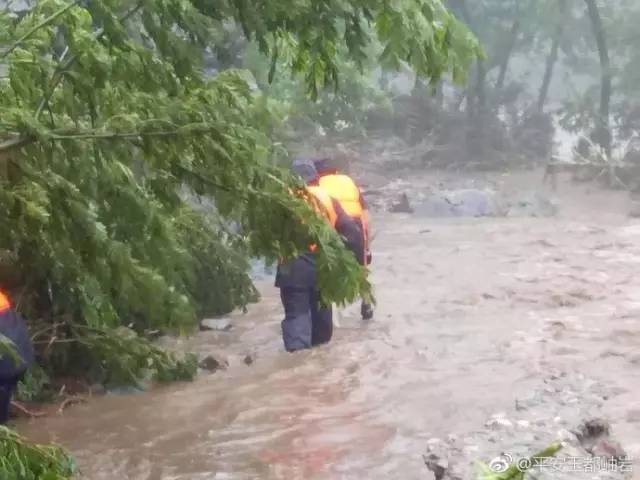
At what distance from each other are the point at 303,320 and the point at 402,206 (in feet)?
41.9

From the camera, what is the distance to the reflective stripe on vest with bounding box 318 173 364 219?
28.9 feet

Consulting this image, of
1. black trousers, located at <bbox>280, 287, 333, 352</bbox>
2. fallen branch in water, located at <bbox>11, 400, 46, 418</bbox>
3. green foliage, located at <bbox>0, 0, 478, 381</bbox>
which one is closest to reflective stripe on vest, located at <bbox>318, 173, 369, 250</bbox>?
black trousers, located at <bbox>280, 287, 333, 352</bbox>

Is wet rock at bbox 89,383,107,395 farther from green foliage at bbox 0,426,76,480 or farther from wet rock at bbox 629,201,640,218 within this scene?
wet rock at bbox 629,201,640,218

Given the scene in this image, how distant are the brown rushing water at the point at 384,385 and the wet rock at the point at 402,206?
7959mm

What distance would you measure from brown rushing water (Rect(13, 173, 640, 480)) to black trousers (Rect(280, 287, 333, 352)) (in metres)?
0.15

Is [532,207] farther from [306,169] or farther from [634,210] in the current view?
[306,169]

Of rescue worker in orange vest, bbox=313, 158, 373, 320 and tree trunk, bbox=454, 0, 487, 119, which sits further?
tree trunk, bbox=454, 0, 487, 119

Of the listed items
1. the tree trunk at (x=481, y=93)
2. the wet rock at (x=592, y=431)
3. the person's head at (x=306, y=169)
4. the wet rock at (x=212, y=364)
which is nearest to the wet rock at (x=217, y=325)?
the wet rock at (x=212, y=364)

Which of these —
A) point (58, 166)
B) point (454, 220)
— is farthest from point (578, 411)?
point (454, 220)

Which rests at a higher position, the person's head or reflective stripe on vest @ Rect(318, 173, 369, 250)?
the person's head

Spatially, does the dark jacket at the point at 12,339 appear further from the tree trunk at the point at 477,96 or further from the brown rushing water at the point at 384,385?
the tree trunk at the point at 477,96

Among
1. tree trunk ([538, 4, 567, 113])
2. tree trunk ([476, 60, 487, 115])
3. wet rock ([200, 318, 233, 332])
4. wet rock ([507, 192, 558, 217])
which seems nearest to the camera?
wet rock ([200, 318, 233, 332])

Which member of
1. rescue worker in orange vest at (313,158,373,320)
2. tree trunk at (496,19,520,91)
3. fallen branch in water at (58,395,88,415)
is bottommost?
fallen branch in water at (58,395,88,415)

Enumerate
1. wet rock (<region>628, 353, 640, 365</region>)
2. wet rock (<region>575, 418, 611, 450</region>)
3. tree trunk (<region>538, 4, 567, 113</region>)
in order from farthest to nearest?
tree trunk (<region>538, 4, 567, 113</region>) → wet rock (<region>628, 353, 640, 365</region>) → wet rock (<region>575, 418, 611, 450</region>)
